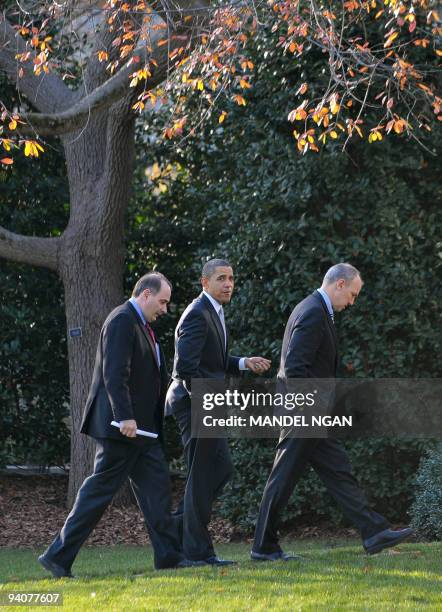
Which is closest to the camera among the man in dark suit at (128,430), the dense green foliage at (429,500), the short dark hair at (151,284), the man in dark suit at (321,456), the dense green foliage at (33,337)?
the man in dark suit at (128,430)

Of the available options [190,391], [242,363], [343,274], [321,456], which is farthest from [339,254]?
[190,391]

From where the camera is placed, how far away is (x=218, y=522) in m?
12.3

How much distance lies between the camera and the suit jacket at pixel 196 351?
26.8 ft

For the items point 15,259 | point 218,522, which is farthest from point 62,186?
point 218,522

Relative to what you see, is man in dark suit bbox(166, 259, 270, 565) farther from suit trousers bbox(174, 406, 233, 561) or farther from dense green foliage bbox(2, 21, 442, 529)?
dense green foliage bbox(2, 21, 442, 529)

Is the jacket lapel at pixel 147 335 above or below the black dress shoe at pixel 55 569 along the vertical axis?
above

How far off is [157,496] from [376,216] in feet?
13.9

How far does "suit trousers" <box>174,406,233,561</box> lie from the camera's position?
826 cm

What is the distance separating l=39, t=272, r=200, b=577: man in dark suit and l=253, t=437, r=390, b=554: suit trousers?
694 mm

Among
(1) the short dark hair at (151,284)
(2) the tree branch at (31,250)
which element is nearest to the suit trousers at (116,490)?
(1) the short dark hair at (151,284)

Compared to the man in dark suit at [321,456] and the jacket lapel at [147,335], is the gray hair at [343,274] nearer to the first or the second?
the man in dark suit at [321,456]

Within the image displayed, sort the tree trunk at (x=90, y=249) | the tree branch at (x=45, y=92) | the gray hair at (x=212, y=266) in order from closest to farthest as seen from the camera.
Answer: the gray hair at (x=212, y=266) < the tree trunk at (x=90, y=249) < the tree branch at (x=45, y=92)

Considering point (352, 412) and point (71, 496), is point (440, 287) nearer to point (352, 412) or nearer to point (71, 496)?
point (352, 412)

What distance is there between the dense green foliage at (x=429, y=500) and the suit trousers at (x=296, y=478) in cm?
186
